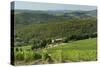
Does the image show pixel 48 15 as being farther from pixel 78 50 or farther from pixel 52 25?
pixel 78 50

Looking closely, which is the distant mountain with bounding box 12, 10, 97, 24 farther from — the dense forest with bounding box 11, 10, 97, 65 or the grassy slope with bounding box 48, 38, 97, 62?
the grassy slope with bounding box 48, 38, 97, 62

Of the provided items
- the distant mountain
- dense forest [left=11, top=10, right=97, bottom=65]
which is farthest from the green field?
the distant mountain

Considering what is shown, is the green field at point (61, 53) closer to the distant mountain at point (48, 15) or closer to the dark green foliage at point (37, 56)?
the dark green foliage at point (37, 56)

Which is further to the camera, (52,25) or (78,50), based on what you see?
(78,50)

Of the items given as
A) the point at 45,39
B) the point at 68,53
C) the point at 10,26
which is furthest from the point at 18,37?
the point at 68,53

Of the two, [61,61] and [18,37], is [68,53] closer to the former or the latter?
[61,61]

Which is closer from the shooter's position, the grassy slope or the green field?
the green field

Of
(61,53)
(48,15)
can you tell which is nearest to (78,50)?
(61,53)
